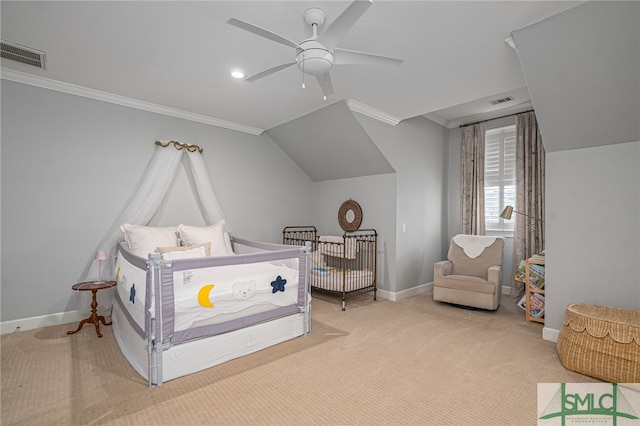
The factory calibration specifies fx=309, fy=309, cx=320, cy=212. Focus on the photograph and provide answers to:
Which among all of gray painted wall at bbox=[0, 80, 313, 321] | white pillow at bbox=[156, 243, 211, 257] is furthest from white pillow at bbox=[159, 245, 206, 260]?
gray painted wall at bbox=[0, 80, 313, 321]

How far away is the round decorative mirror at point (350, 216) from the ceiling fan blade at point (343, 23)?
3179mm

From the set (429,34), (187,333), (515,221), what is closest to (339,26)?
(429,34)

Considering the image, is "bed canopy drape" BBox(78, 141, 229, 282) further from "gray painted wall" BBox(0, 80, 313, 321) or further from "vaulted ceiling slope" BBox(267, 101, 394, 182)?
"vaulted ceiling slope" BBox(267, 101, 394, 182)

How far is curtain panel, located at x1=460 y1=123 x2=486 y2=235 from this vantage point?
4914mm

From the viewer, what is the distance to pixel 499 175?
4770 mm

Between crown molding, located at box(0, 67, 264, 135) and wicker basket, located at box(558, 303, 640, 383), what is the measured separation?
14.6 feet

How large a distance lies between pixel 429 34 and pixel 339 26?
3.28 feet

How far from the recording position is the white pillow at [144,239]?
329 centimetres

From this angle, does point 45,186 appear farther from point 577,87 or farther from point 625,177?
point 625,177

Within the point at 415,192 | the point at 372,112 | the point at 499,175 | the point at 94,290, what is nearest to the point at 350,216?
the point at 415,192

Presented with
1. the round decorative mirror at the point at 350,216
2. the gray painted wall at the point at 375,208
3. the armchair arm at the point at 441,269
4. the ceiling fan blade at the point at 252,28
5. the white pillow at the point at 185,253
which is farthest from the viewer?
the round decorative mirror at the point at 350,216

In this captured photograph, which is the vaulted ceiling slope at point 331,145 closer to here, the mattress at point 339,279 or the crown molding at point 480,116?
the crown molding at point 480,116

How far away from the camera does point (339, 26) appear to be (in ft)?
5.63

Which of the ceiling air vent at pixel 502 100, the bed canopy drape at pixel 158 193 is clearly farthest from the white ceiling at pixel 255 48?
the bed canopy drape at pixel 158 193
